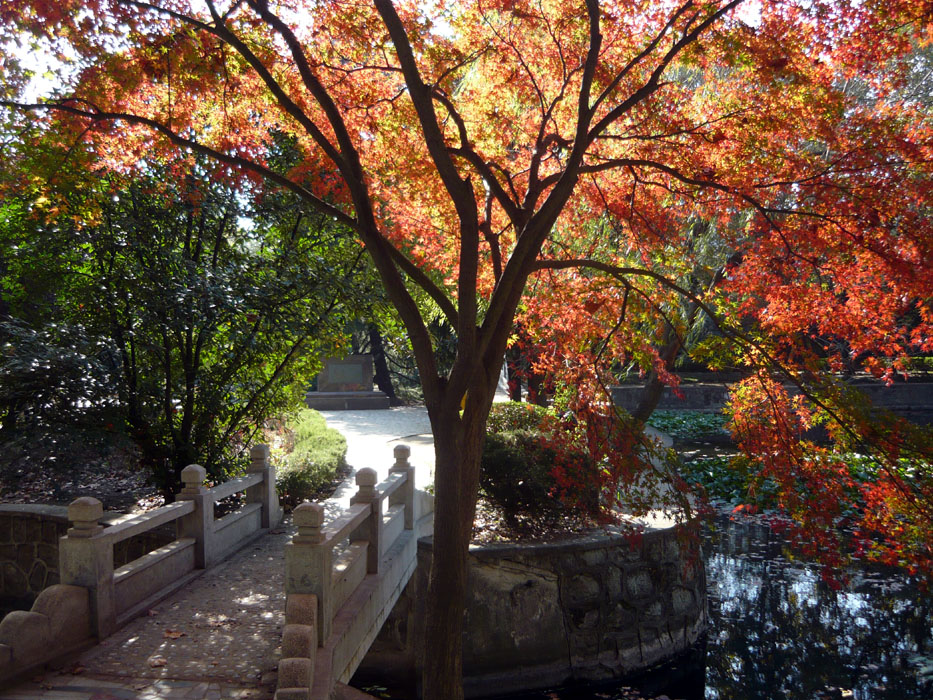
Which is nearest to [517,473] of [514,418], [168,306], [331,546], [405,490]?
[405,490]

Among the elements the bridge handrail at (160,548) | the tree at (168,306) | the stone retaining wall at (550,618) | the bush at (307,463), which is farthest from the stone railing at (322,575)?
the bush at (307,463)

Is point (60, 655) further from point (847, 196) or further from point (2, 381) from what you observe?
point (847, 196)

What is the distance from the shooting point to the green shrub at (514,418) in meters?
9.76

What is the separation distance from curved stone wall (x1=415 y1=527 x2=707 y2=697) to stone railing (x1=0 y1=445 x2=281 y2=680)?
234 centimetres

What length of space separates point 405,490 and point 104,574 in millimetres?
3291

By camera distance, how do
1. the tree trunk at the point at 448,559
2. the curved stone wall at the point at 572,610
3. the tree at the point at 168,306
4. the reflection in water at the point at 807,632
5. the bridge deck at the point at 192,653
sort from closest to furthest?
the bridge deck at the point at 192,653 < the tree trunk at the point at 448,559 < the tree at the point at 168,306 < the curved stone wall at the point at 572,610 < the reflection in water at the point at 807,632

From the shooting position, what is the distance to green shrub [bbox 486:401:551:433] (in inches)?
384

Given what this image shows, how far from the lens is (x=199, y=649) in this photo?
202 inches

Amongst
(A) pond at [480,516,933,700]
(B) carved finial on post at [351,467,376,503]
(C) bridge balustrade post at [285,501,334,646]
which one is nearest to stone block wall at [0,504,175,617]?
(B) carved finial on post at [351,467,376,503]

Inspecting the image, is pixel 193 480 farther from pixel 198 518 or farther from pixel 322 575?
pixel 322 575

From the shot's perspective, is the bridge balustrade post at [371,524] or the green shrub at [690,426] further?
the green shrub at [690,426]

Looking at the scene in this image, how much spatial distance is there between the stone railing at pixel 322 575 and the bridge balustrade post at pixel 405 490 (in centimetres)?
94

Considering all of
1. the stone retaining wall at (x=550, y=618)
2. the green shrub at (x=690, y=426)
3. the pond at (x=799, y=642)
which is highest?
the green shrub at (x=690, y=426)

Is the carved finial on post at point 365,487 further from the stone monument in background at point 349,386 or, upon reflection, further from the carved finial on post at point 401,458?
the stone monument in background at point 349,386
